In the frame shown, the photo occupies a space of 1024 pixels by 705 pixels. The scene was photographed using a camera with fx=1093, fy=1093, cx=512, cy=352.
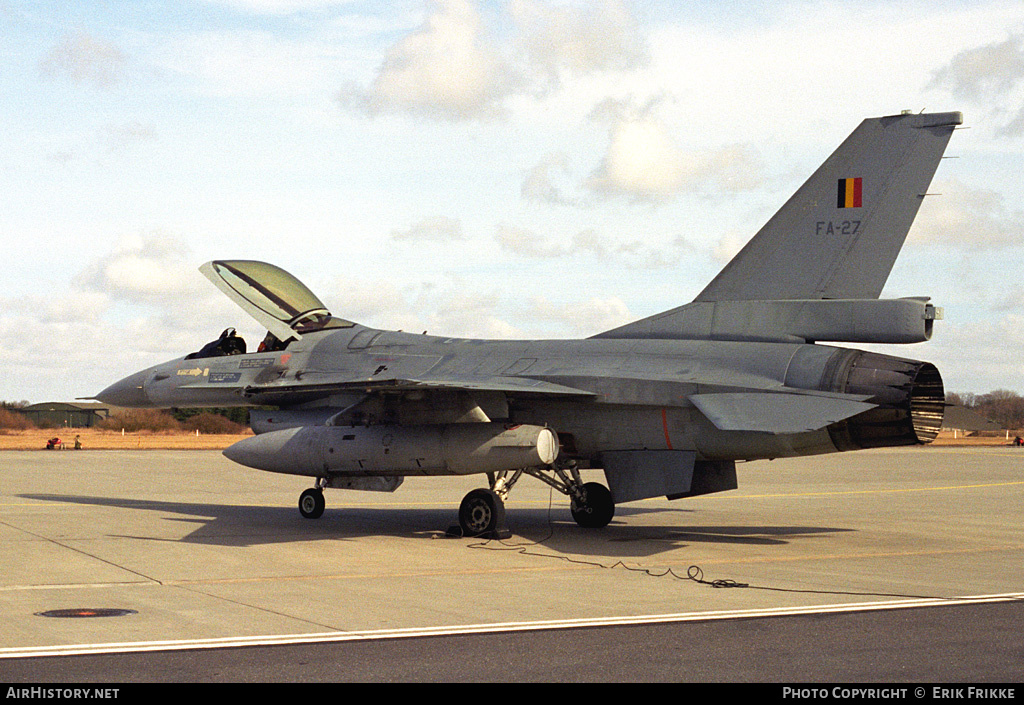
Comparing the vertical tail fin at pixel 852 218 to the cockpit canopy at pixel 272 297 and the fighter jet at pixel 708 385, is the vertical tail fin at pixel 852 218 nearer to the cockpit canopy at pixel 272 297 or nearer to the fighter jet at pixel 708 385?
the fighter jet at pixel 708 385

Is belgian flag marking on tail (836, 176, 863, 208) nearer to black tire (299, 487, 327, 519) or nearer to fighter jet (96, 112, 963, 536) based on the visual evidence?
fighter jet (96, 112, 963, 536)

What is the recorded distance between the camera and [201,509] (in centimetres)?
2136

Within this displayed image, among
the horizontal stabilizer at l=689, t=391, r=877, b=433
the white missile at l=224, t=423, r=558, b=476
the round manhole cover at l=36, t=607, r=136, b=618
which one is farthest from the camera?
the white missile at l=224, t=423, r=558, b=476

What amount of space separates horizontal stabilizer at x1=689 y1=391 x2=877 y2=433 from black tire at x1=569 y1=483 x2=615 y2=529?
4.07 m

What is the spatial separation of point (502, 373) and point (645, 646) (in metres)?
8.77

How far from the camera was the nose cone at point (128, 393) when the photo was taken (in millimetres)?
Result: 19812

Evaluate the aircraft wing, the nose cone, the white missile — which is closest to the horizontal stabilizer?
the aircraft wing

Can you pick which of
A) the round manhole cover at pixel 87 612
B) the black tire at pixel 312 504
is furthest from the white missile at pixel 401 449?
the round manhole cover at pixel 87 612

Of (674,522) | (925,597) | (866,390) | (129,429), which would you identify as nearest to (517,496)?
(674,522)

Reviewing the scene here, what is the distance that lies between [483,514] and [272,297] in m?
6.17

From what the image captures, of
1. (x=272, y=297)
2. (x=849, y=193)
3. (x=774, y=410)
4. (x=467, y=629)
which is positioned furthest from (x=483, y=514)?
(x=467, y=629)

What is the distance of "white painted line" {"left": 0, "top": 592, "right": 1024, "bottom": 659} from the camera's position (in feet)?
25.5

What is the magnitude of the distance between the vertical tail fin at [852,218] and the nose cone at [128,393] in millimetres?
10903

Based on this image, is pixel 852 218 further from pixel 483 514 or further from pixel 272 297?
pixel 272 297
